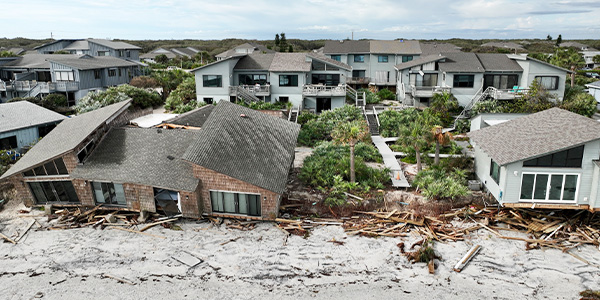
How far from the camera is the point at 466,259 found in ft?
56.2

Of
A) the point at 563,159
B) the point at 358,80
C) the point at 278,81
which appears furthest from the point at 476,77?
the point at 563,159

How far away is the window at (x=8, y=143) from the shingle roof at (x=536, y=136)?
101 feet

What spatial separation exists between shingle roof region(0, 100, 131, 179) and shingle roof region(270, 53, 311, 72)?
1905 centimetres

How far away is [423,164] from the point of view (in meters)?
28.0

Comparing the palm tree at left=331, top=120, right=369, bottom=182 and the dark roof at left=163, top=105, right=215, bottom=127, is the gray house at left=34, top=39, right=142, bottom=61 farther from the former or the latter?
the palm tree at left=331, top=120, right=369, bottom=182

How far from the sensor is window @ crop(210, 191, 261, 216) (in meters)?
20.1

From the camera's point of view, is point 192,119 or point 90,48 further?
point 90,48

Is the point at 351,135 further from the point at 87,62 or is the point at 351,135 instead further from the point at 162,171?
the point at 87,62

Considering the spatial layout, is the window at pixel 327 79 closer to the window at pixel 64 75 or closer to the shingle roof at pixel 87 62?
the shingle roof at pixel 87 62

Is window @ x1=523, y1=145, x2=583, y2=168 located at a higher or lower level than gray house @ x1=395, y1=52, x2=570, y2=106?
lower

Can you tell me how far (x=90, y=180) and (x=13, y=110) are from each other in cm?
1613

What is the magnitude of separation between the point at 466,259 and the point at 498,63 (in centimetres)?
3199

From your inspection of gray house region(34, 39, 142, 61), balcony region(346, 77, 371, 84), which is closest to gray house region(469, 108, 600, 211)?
balcony region(346, 77, 371, 84)

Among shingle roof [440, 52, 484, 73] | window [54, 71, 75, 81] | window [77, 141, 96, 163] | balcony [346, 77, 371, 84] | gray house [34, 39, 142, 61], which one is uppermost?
gray house [34, 39, 142, 61]
